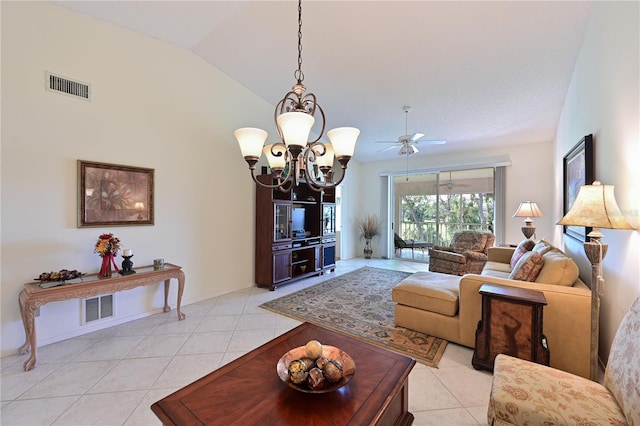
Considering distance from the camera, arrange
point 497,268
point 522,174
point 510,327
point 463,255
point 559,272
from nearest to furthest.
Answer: point 510,327 < point 559,272 < point 497,268 < point 463,255 < point 522,174

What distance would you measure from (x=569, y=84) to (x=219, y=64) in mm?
4682

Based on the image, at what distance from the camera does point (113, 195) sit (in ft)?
9.73

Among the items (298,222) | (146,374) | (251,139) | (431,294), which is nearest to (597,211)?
(431,294)

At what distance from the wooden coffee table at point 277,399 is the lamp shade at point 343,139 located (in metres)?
1.26

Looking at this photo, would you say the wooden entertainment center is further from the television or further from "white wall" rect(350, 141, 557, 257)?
"white wall" rect(350, 141, 557, 257)

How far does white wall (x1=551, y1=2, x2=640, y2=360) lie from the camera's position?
5.40 ft

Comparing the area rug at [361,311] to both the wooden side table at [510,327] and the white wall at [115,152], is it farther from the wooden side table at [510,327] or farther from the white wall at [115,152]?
the white wall at [115,152]

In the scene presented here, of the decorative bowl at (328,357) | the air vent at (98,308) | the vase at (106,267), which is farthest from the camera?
the air vent at (98,308)

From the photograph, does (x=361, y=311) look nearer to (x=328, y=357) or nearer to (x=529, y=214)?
(x=328, y=357)

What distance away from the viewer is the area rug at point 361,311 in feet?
8.18

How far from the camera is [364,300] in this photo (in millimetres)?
3713

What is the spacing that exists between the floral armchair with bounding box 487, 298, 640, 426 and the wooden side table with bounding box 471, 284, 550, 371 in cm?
61

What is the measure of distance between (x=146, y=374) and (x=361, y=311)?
227 centimetres

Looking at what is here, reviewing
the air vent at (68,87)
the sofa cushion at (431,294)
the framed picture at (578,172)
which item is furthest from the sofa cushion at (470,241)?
the air vent at (68,87)
